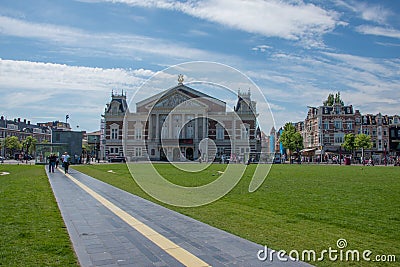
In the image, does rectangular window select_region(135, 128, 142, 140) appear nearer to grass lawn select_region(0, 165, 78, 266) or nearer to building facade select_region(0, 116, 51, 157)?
grass lawn select_region(0, 165, 78, 266)

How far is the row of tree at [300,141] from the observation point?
86.9 metres

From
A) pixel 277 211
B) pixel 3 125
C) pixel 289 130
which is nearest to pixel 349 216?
pixel 277 211

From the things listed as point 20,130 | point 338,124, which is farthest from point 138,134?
point 20,130

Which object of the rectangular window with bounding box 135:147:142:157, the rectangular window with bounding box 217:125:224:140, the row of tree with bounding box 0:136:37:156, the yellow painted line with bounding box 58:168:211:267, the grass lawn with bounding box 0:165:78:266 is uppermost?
the rectangular window with bounding box 217:125:224:140

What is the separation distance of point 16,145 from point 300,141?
84.0 meters

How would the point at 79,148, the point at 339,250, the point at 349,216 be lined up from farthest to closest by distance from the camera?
the point at 79,148, the point at 349,216, the point at 339,250

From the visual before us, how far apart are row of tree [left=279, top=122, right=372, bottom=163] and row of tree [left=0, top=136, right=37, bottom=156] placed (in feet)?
245

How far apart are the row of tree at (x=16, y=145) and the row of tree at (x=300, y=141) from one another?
7459 cm

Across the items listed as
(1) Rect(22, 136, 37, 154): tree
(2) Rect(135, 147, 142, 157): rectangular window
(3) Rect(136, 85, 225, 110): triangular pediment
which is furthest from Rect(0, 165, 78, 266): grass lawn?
(1) Rect(22, 136, 37, 154): tree

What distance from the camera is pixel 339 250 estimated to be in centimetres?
753

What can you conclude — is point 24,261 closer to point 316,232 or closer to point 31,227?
point 31,227

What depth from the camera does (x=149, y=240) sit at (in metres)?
8.34

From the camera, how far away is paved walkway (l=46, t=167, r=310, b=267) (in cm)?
678

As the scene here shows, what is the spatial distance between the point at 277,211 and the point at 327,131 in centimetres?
9000
